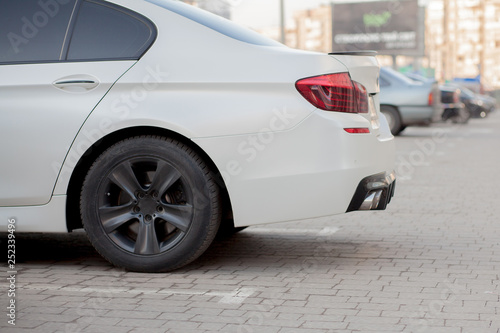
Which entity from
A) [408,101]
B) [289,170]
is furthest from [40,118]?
[408,101]

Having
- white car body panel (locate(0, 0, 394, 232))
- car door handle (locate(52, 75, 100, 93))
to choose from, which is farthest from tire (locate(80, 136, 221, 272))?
car door handle (locate(52, 75, 100, 93))

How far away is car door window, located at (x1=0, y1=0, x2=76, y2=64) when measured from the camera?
5441 mm

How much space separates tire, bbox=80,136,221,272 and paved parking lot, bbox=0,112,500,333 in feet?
0.50

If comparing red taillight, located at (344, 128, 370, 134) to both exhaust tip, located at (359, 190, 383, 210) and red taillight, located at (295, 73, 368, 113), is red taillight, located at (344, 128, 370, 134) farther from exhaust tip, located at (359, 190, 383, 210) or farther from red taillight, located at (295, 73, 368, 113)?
exhaust tip, located at (359, 190, 383, 210)

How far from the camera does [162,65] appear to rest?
5.30 m

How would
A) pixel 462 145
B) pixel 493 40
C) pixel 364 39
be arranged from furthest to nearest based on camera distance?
pixel 493 40 < pixel 364 39 < pixel 462 145

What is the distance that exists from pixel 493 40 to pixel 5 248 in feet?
523

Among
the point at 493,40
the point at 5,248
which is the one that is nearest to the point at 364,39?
the point at 5,248

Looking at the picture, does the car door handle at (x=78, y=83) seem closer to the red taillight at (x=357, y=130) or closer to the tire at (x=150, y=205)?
the tire at (x=150, y=205)

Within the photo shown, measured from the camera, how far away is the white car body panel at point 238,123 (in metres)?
5.20

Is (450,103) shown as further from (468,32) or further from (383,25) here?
(468,32)

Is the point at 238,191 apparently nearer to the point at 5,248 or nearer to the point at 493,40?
the point at 5,248

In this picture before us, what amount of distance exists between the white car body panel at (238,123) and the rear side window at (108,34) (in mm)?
81

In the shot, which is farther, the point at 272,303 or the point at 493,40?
the point at 493,40
